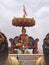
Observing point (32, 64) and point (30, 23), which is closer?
point (32, 64)

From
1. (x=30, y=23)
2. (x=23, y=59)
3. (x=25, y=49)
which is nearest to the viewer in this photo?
(x=23, y=59)

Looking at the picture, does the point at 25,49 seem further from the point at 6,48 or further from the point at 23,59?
the point at 6,48

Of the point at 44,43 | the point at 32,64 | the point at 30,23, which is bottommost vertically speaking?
the point at 32,64

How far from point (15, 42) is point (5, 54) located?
68.9 feet

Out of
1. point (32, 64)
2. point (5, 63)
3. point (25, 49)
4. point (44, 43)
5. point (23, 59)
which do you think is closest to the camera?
point (44, 43)

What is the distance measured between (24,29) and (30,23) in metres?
1.18

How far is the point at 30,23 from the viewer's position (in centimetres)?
2977

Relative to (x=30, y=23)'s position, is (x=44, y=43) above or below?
below

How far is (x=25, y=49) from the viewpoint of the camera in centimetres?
2789

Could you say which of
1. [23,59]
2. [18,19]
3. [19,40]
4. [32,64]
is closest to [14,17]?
[18,19]

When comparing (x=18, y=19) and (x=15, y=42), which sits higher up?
(x=18, y=19)

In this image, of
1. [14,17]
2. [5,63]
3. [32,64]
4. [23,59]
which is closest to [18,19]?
[14,17]

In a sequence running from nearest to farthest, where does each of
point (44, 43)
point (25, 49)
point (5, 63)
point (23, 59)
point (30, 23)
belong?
1. point (44, 43)
2. point (5, 63)
3. point (23, 59)
4. point (25, 49)
5. point (30, 23)

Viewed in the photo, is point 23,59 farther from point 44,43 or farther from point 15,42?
point 44,43
